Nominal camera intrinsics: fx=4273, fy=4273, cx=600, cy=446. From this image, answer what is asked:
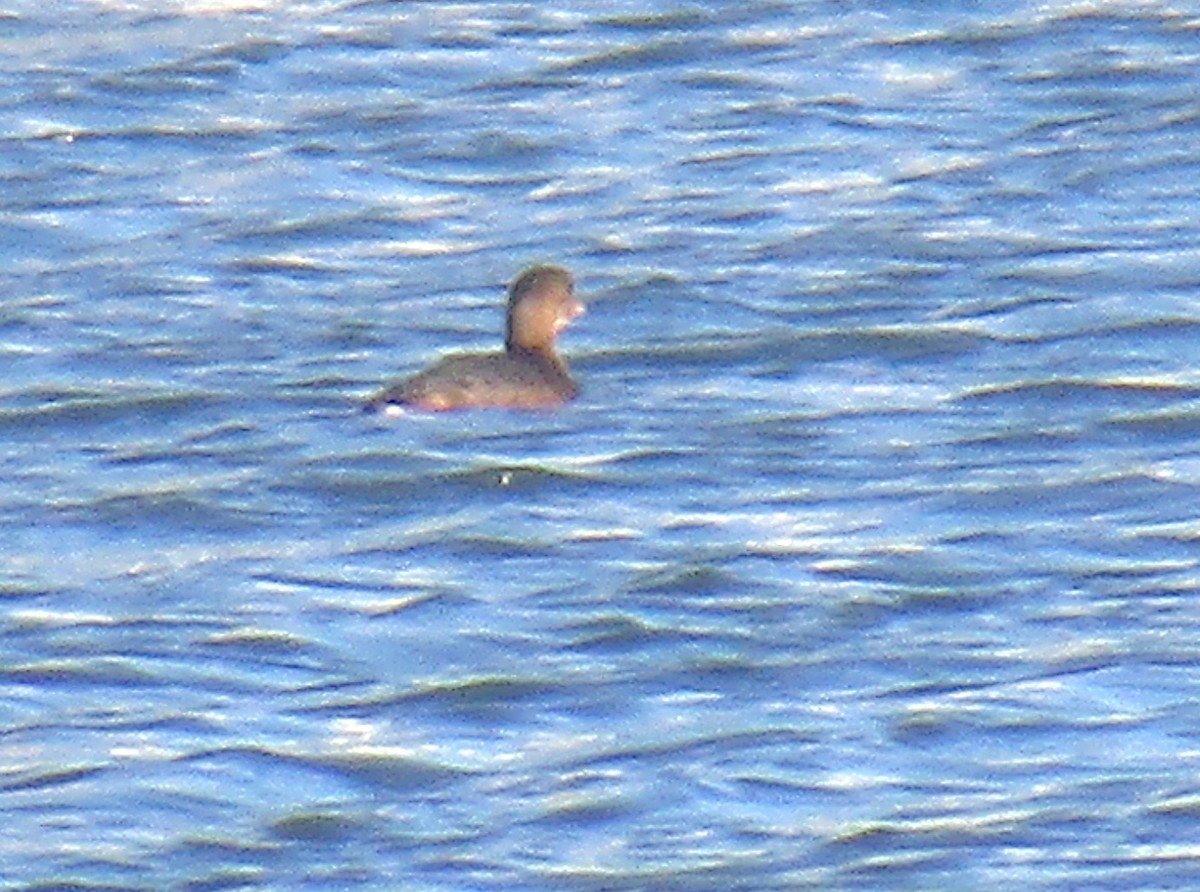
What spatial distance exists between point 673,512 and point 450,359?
1.04 metres

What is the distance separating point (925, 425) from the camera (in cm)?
1186

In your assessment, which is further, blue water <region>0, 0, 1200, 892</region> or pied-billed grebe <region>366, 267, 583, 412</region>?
pied-billed grebe <region>366, 267, 583, 412</region>

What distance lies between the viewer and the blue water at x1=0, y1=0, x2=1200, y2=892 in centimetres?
916

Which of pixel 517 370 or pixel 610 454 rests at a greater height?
pixel 517 370

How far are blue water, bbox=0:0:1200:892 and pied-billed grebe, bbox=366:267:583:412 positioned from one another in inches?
3.3

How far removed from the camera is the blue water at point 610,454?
9156 mm

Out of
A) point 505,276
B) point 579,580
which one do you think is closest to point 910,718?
point 579,580

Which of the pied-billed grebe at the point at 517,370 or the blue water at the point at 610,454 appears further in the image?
the pied-billed grebe at the point at 517,370

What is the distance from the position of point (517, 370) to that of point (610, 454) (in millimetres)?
368

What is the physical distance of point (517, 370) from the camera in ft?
38.8

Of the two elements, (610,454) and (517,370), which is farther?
(517,370)

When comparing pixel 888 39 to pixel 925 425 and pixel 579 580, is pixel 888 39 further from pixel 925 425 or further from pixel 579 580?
pixel 579 580

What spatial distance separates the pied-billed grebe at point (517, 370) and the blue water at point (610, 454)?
85 millimetres

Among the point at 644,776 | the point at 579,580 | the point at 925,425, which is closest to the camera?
the point at 644,776
